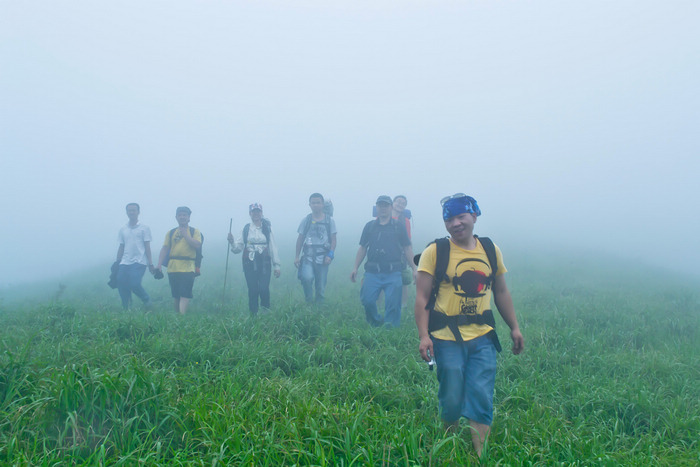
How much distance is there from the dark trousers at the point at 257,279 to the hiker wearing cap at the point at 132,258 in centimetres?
199

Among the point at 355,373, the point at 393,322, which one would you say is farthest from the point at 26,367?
the point at 393,322

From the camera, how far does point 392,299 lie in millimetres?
6277

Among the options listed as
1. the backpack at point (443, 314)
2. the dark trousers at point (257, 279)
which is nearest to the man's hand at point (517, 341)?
the backpack at point (443, 314)

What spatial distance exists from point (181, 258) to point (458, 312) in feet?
18.6

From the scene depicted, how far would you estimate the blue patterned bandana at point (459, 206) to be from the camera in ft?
9.84

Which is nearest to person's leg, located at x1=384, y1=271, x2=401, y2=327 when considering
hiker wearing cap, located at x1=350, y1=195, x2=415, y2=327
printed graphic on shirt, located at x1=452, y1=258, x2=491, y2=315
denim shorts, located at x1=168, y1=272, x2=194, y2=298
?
hiker wearing cap, located at x1=350, y1=195, x2=415, y2=327

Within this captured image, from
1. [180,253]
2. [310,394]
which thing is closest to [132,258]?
[180,253]

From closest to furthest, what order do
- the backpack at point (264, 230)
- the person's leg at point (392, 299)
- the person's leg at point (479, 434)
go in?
the person's leg at point (479, 434) → the person's leg at point (392, 299) → the backpack at point (264, 230)

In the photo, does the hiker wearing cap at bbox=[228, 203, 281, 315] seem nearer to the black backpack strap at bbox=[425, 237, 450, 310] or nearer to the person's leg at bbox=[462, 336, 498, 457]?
the black backpack strap at bbox=[425, 237, 450, 310]

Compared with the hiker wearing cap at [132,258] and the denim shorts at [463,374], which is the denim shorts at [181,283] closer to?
the hiker wearing cap at [132,258]

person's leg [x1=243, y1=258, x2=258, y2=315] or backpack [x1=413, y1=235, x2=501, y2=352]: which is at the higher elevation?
backpack [x1=413, y1=235, x2=501, y2=352]

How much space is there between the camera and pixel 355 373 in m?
4.16

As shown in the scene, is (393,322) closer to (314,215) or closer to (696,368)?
(314,215)

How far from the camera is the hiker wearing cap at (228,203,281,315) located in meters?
7.08
